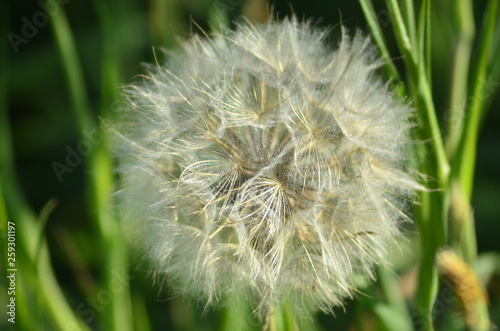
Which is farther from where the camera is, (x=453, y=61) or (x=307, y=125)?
(x=453, y=61)

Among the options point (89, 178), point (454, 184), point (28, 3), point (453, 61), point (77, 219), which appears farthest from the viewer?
point (28, 3)

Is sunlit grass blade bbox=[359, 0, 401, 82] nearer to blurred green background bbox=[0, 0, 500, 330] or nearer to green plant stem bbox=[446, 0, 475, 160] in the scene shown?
green plant stem bbox=[446, 0, 475, 160]

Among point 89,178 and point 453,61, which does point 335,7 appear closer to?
point 453,61

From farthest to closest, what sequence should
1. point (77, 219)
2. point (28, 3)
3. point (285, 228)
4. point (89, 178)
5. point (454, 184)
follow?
1. point (28, 3)
2. point (77, 219)
3. point (89, 178)
4. point (454, 184)
5. point (285, 228)

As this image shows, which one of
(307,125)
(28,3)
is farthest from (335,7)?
(307,125)

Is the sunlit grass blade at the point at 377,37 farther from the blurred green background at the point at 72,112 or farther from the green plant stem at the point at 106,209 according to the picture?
the blurred green background at the point at 72,112

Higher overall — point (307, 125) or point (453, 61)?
point (453, 61)

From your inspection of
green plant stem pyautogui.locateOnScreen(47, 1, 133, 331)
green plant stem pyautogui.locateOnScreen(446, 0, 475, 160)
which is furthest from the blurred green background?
green plant stem pyautogui.locateOnScreen(446, 0, 475, 160)
